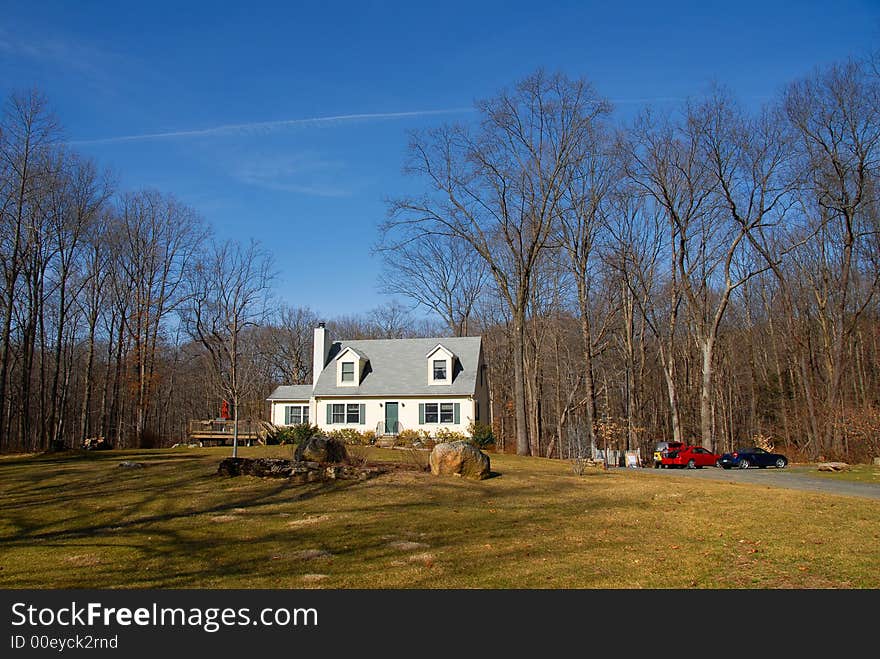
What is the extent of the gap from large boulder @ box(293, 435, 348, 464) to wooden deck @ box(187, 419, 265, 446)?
16.1m

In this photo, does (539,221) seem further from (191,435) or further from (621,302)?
(191,435)

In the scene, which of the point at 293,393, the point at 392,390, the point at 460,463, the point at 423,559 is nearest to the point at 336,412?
the point at 392,390

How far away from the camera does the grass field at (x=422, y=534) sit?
287 inches

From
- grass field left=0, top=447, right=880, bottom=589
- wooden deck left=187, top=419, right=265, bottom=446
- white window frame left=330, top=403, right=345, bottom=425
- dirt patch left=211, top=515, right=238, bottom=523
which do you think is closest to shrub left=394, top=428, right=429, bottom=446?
white window frame left=330, top=403, right=345, bottom=425

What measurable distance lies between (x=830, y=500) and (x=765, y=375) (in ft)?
97.4

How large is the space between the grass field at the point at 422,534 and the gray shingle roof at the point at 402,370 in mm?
15514

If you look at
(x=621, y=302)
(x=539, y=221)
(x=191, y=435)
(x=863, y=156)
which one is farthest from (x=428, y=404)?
(x=863, y=156)

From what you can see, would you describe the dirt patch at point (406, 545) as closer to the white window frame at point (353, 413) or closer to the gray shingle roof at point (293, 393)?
the white window frame at point (353, 413)

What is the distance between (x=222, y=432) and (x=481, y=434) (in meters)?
13.9

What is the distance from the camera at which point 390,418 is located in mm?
32125

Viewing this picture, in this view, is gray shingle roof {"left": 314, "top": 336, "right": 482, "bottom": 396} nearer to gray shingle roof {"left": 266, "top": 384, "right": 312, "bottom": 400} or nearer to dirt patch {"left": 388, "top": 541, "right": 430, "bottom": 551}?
gray shingle roof {"left": 266, "top": 384, "right": 312, "bottom": 400}

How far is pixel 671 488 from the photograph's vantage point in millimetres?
15719

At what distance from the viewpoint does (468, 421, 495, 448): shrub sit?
29578 mm

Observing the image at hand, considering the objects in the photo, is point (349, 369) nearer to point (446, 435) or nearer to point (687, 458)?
point (446, 435)
